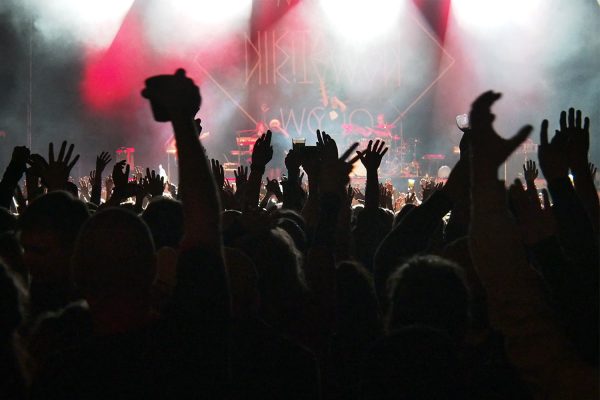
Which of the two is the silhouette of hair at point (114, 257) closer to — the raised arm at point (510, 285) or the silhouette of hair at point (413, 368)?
the silhouette of hair at point (413, 368)

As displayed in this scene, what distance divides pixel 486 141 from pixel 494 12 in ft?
65.9

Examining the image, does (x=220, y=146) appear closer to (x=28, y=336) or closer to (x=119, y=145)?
(x=119, y=145)

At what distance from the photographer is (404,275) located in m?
1.56

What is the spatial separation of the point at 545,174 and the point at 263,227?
1.11 meters

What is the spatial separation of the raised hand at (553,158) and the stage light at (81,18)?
18051mm

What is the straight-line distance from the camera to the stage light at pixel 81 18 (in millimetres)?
17000

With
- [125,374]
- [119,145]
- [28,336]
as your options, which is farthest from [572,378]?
[119,145]

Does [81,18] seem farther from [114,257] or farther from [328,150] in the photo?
[114,257]

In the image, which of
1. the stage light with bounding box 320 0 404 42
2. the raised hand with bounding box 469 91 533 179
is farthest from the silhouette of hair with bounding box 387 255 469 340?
the stage light with bounding box 320 0 404 42

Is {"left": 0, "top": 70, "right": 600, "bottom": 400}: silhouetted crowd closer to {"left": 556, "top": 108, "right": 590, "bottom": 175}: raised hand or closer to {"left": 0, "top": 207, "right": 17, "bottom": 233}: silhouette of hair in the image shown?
{"left": 556, "top": 108, "right": 590, "bottom": 175}: raised hand

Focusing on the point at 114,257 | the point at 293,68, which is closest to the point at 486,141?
the point at 114,257

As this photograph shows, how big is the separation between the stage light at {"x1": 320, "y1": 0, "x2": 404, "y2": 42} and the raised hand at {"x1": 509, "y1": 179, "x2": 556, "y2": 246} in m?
20.7

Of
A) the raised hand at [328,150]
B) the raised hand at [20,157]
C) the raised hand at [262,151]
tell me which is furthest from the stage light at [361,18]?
the raised hand at [328,150]

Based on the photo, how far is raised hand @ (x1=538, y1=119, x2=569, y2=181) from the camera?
74.0 inches
